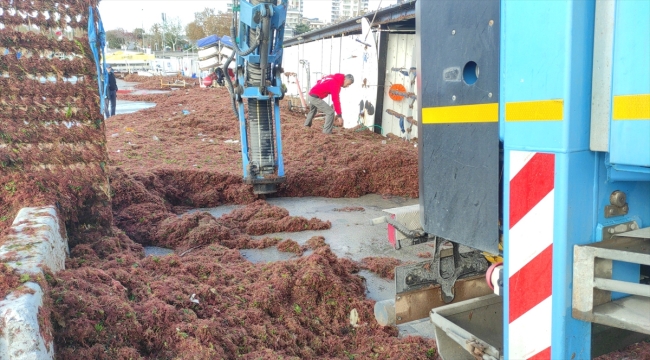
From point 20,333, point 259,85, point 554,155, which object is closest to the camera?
point 554,155

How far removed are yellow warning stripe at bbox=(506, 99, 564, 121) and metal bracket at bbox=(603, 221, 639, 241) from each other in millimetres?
407

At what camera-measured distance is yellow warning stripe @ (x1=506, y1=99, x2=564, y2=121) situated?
5.10 feet

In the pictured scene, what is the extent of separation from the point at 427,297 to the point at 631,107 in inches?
53.6

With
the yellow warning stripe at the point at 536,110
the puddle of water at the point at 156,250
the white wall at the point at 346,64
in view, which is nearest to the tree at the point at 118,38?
the white wall at the point at 346,64

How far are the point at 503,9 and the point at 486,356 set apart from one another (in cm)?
127

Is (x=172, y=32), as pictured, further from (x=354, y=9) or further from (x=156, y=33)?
(x=354, y=9)

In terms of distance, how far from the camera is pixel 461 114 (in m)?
1.94

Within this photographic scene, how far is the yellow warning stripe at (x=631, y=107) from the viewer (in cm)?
139

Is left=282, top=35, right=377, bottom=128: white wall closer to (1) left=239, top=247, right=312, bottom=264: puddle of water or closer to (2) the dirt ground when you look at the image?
(2) the dirt ground

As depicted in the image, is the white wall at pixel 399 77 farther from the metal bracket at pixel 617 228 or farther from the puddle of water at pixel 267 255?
the metal bracket at pixel 617 228

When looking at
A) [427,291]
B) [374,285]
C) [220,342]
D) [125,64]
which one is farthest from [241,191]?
[125,64]

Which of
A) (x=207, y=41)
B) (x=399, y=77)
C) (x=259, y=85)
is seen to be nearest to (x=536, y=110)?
(x=259, y=85)

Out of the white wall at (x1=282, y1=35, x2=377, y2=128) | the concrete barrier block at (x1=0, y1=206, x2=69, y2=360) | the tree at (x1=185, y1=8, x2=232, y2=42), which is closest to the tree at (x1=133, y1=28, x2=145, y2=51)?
the tree at (x1=185, y1=8, x2=232, y2=42)

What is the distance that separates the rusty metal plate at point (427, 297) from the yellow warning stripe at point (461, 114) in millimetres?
856
